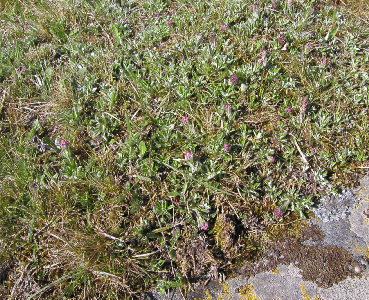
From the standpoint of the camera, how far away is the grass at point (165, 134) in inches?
103

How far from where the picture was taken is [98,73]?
360 centimetres

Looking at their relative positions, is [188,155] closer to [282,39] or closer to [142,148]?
[142,148]

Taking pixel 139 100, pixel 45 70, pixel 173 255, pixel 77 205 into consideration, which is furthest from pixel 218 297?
pixel 45 70

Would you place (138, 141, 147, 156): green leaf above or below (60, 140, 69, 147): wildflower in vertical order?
above

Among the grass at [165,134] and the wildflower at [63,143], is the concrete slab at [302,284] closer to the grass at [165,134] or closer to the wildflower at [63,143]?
the grass at [165,134]

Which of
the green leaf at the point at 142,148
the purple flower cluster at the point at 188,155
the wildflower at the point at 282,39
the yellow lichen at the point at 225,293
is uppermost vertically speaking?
the wildflower at the point at 282,39

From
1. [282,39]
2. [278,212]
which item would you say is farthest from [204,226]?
[282,39]

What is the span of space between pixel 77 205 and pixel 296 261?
1877mm

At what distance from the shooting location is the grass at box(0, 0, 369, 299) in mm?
2607

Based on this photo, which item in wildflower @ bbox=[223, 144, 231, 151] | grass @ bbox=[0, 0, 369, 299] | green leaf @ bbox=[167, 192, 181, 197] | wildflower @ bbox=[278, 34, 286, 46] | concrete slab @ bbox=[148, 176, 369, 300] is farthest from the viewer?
wildflower @ bbox=[278, 34, 286, 46]

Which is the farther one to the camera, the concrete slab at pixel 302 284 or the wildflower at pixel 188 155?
the wildflower at pixel 188 155

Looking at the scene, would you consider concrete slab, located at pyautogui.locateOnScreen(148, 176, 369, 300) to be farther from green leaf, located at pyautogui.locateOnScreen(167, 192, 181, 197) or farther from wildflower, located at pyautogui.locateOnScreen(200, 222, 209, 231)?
green leaf, located at pyautogui.locateOnScreen(167, 192, 181, 197)

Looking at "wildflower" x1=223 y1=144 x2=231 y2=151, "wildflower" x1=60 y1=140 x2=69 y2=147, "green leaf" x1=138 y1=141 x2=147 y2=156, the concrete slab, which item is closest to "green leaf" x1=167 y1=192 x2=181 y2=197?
"green leaf" x1=138 y1=141 x2=147 y2=156

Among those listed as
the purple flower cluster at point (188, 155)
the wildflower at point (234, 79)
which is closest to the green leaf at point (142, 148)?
the purple flower cluster at point (188, 155)
